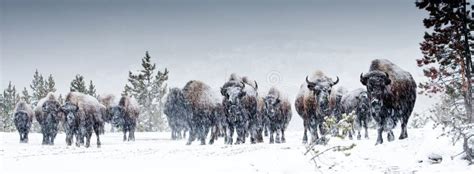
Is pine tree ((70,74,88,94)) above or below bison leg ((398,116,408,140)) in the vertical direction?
above

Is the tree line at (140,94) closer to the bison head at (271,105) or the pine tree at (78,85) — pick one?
the pine tree at (78,85)

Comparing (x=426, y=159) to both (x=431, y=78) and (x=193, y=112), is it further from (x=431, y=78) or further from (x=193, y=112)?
(x=431, y=78)

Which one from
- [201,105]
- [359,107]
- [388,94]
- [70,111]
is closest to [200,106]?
[201,105]

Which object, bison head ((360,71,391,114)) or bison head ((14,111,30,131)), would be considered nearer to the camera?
bison head ((360,71,391,114))

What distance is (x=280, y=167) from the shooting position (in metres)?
10.4

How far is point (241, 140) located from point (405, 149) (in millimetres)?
9545

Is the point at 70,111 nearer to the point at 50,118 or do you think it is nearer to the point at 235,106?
the point at 50,118

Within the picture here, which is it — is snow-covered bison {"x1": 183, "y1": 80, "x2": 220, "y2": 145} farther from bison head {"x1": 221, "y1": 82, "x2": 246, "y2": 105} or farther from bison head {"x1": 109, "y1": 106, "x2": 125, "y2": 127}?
bison head {"x1": 109, "y1": 106, "x2": 125, "y2": 127}

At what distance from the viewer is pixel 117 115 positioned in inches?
1323

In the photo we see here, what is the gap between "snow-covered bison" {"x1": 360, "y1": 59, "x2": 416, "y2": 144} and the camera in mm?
17719

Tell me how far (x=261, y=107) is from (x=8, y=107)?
56.7m

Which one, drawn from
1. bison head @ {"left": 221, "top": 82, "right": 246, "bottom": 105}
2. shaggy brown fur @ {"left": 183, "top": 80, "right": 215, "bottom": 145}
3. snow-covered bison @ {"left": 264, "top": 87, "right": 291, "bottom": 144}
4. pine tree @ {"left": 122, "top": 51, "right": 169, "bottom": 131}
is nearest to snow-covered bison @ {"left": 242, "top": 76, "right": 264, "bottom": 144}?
snow-covered bison @ {"left": 264, "top": 87, "right": 291, "bottom": 144}

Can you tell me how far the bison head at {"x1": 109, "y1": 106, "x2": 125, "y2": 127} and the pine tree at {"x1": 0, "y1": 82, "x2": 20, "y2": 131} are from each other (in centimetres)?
3502

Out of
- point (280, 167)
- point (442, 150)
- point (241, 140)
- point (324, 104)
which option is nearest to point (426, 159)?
point (442, 150)
